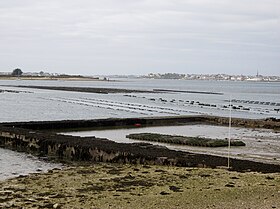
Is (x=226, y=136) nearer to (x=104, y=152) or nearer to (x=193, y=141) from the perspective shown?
(x=193, y=141)

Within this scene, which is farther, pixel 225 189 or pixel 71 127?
pixel 71 127

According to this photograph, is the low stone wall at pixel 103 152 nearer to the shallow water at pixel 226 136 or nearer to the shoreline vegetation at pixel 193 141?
the shallow water at pixel 226 136

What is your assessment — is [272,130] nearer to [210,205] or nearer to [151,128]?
[151,128]

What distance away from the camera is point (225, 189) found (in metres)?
13.7

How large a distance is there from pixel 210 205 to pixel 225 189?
197 cm

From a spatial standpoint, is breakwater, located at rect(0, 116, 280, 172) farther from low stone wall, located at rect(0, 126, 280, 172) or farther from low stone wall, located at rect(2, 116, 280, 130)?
low stone wall, located at rect(2, 116, 280, 130)

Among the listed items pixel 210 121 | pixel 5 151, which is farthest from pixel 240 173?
pixel 210 121

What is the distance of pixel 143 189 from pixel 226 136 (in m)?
21.2

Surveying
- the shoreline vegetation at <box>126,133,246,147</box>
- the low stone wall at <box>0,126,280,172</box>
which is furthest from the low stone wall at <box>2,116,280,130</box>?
the shoreline vegetation at <box>126,133,246,147</box>

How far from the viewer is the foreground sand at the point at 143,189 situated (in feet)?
39.9

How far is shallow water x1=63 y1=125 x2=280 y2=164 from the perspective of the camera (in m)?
24.9

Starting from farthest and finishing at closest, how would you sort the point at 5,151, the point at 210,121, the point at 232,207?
1. the point at 210,121
2. the point at 5,151
3. the point at 232,207

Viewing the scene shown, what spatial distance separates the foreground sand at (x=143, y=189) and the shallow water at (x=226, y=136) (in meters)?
7.45

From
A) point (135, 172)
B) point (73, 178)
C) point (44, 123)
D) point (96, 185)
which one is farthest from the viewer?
point (44, 123)
